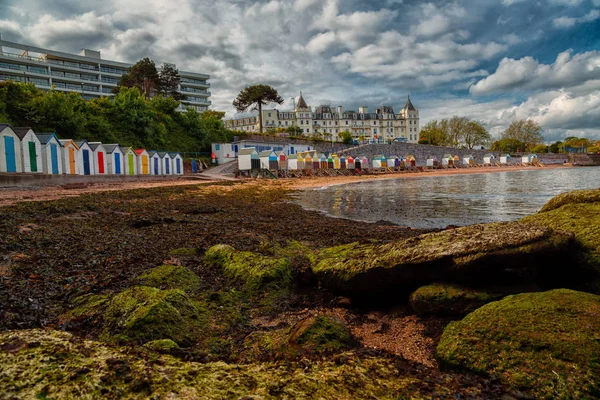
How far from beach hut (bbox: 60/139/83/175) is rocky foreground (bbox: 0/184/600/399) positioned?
2544 cm

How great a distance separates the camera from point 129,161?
3759 cm

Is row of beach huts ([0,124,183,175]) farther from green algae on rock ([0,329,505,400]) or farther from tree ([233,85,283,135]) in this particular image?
tree ([233,85,283,135])

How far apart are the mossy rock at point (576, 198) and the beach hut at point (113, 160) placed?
36.3m

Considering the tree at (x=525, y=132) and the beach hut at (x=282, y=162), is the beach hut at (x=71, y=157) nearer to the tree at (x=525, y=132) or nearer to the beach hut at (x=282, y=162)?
the beach hut at (x=282, y=162)

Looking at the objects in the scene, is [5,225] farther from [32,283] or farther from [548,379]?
[548,379]

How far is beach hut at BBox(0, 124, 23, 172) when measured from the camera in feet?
74.2

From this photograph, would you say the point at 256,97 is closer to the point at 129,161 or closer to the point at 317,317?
the point at 129,161

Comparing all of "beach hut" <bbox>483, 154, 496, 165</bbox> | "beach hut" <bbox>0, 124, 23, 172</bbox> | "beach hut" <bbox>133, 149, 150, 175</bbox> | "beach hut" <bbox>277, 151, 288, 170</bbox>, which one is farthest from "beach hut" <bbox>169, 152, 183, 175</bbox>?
"beach hut" <bbox>483, 154, 496, 165</bbox>

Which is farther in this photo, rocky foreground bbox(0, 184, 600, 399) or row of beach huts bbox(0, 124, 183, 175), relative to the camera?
row of beach huts bbox(0, 124, 183, 175)

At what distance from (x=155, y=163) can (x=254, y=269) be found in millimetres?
40859

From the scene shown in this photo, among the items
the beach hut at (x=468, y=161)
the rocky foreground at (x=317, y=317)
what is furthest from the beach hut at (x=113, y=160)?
the beach hut at (x=468, y=161)

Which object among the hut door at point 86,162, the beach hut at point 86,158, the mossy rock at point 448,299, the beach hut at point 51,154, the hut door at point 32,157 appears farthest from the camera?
the hut door at point 86,162

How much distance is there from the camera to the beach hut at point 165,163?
4355 centimetres

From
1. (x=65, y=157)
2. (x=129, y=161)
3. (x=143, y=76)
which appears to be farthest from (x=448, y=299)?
Answer: (x=143, y=76)
